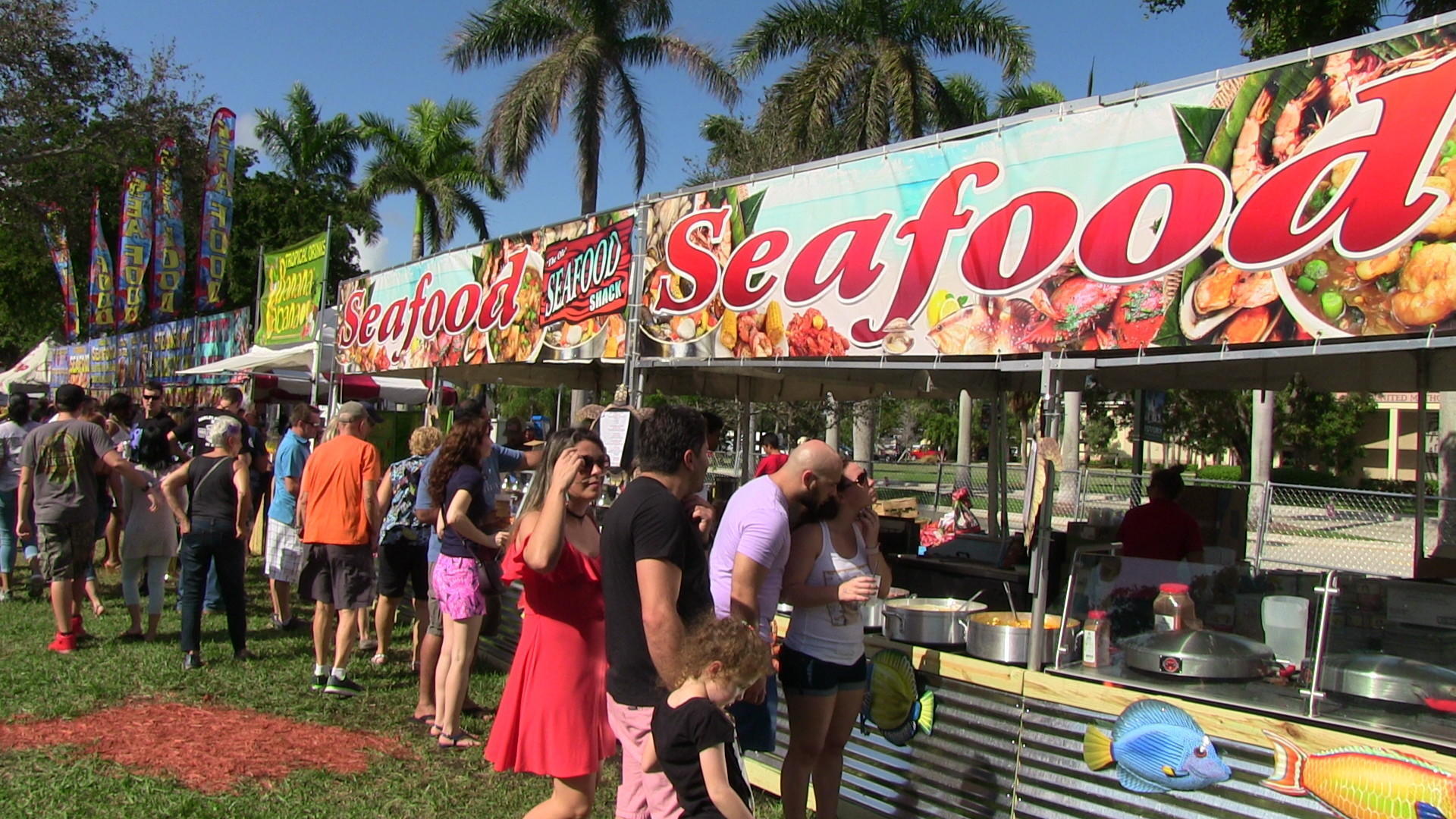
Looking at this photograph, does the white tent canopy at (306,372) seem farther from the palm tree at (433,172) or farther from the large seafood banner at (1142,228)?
the palm tree at (433,172)

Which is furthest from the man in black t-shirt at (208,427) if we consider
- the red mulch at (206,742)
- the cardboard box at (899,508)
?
the cardboard box at (899,508)

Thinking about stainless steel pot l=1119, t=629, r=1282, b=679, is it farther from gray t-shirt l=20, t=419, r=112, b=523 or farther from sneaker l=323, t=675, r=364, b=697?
gray t-shirt l=20, t=419, r=112, b=523

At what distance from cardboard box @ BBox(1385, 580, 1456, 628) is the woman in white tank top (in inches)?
73.6

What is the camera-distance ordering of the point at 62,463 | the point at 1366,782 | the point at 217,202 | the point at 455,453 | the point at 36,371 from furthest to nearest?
the point at 36,371
the point at 217,202
the point at 62,463
the point at 455,453
the point at 1366,782

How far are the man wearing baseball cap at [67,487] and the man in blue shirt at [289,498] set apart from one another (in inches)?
32.9

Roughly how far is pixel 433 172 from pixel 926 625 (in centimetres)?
3168

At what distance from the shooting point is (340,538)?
230 inches

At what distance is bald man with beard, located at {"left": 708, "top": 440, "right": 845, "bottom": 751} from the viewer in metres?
3.29

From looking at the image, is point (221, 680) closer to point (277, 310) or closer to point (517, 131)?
point (277, 310)

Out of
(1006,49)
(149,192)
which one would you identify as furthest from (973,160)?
(149,192)

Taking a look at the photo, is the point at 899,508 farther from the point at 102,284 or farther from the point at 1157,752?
the point at 102,284

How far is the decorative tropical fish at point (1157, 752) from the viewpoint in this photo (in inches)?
132

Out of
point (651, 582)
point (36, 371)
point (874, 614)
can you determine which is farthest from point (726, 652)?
point (36, 371)

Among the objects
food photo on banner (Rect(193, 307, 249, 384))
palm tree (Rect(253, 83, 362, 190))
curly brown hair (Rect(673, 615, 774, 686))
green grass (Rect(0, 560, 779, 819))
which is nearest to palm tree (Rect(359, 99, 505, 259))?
palm tree (Rect(253, 83, 362, 190))
